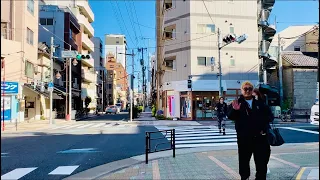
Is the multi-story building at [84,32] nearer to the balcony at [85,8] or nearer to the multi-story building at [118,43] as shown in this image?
the balcony at [85,8]

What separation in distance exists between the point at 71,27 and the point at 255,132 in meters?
38.8

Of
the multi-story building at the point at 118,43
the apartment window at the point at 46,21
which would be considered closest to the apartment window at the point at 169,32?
the multi-story building at the point at 118,43

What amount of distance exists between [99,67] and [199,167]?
61419 millimetres

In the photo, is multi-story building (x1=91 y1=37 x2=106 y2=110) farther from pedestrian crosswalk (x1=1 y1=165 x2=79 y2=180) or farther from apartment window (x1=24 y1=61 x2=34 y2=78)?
pedestrian crosswalk (x1=1 y1=165 x2=79 y2=180)

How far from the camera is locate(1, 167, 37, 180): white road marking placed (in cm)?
619

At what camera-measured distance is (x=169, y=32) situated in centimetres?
2970

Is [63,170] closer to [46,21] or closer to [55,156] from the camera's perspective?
[55,156]

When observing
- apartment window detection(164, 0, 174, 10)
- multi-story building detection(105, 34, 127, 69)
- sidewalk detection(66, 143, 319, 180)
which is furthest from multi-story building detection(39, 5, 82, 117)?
sidewalk detection(66, 143, 319, 180)

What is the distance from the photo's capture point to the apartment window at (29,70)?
25013 millimetres

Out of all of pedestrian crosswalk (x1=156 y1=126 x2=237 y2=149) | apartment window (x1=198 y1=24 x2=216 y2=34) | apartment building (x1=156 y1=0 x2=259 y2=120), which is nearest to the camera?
pedestrian crosswalk (x1=156 y1=126 x2=237 y2=149)

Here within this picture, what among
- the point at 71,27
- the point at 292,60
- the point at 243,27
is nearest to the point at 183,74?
the point at 243,27

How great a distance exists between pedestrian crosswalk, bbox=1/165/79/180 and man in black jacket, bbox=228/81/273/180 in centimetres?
415

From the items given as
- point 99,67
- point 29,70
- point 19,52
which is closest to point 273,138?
point 19,52

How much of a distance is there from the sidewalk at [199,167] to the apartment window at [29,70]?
2017 centimetres
